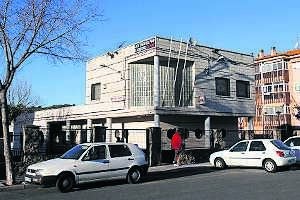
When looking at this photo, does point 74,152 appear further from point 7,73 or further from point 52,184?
point 7,73

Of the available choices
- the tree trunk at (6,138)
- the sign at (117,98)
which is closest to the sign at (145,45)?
the sign at (117,98)

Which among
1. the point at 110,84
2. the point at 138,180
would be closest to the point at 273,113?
the point at 110,84

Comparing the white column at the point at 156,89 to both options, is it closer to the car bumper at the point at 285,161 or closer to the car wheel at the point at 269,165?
the car wheel at the point at 269,165

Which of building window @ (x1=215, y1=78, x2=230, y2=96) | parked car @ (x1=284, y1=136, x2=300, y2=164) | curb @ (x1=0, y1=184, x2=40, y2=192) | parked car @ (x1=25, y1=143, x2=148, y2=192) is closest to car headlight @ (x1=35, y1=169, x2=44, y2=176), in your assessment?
parked car @ (x1=25, y1=143, x2=148, y2=192)

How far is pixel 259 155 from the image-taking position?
1992cm

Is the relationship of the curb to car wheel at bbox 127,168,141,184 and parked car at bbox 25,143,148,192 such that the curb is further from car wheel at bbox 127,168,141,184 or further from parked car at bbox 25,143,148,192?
car wheel at bbox 127,168,141,184

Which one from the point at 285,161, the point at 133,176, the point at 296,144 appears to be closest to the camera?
the point at 133,176

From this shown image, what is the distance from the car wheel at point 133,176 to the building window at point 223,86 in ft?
61.2

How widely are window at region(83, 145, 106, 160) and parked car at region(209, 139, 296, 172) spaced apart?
25.5 feet

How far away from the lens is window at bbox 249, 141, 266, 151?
20031 millimetres

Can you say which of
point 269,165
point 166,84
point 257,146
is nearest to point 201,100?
point 166,84

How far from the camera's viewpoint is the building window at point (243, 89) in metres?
35.6

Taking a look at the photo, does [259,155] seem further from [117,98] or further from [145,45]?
[117,98]

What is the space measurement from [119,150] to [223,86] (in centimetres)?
1981
